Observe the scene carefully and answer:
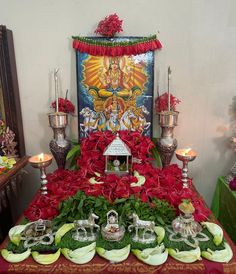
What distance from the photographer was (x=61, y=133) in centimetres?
169

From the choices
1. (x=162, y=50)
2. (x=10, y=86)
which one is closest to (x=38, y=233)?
(x=10, y=86)

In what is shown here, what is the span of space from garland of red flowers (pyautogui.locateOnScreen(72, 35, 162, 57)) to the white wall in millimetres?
75

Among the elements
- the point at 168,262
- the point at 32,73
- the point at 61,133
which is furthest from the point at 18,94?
the point at 168,262

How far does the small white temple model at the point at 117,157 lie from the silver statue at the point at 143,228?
43cm

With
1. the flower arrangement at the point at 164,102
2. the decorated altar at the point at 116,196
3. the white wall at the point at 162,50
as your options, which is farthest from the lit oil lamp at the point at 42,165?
the flower arrangement at the point at 164,102

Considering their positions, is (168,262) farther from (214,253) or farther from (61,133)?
(61,133)

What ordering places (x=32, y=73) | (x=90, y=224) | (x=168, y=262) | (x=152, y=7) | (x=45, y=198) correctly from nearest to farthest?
(x=168, y=262), (x=90, y=224), (x=45, y=198), (x=152, y=7), (x=32, y=73)

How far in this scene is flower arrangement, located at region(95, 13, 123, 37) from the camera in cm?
156

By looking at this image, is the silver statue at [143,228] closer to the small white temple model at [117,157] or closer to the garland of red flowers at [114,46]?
the small white temple model at [117,157]

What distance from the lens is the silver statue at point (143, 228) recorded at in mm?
1035

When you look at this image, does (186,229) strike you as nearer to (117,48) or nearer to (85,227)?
(85,227)

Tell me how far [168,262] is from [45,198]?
0.73 metres

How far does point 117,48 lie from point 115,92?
0.31 meters

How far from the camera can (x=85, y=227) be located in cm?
108
